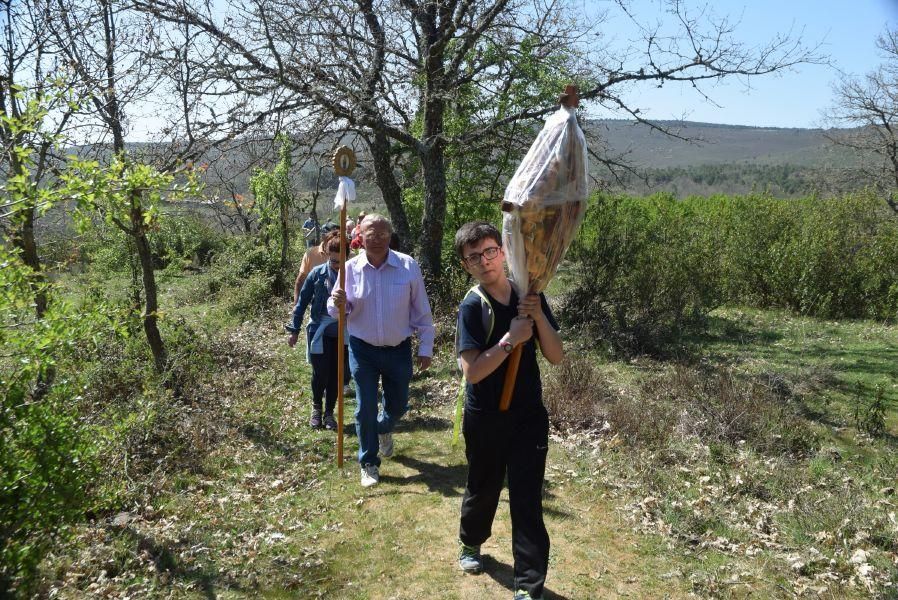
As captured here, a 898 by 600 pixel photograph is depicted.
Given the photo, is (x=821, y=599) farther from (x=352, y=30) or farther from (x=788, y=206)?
(x=788, y=206)

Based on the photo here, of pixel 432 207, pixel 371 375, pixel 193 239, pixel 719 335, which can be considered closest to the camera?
pixel 371 375

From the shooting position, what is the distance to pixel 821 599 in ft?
12.7

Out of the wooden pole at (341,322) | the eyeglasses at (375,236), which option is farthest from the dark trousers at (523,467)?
the wooden pole at (341,322)

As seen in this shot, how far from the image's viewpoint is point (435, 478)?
571cm

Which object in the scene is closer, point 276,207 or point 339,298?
point 339,298

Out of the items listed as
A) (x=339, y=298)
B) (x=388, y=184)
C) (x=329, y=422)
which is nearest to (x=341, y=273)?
(x=339, y=298)

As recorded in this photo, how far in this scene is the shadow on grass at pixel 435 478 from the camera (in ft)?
18.0

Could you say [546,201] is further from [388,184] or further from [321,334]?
[388,184]

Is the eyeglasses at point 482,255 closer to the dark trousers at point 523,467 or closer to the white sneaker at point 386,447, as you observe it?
the dark trousers at point 523,467

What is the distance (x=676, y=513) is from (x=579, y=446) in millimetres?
1524

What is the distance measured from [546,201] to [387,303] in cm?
223

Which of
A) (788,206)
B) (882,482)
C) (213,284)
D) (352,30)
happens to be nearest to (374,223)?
(882,482)

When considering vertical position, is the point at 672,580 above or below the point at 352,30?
below

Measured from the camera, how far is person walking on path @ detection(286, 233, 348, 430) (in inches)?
266
